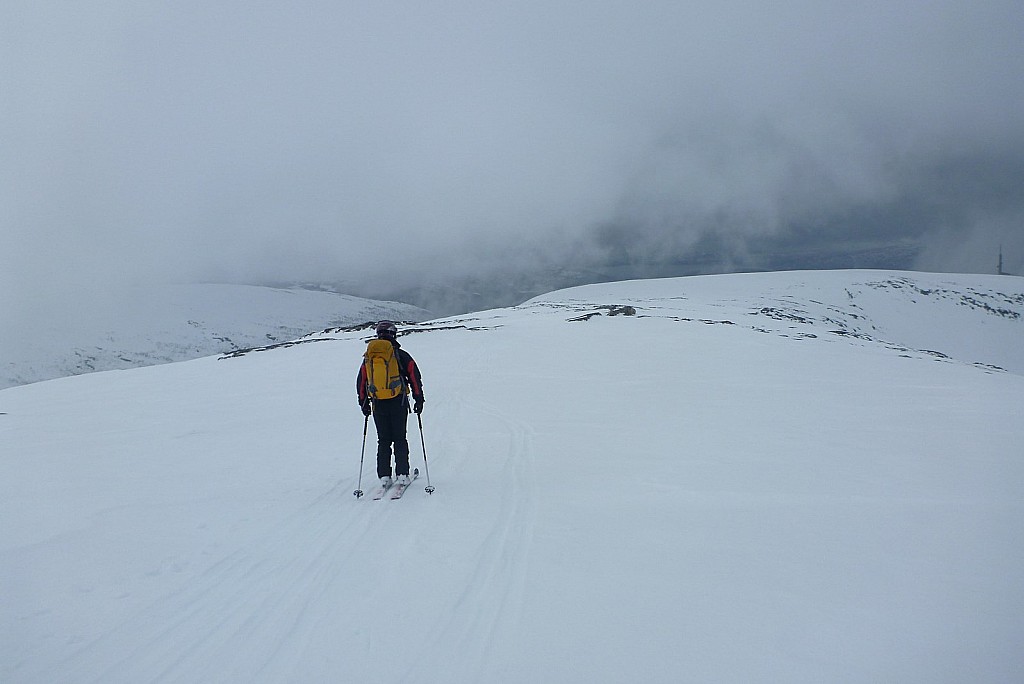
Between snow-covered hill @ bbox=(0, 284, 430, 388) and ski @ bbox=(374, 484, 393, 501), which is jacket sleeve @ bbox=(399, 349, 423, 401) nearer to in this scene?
ski @ bbox=(374, 484, 393, 501)

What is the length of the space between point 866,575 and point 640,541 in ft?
7.13

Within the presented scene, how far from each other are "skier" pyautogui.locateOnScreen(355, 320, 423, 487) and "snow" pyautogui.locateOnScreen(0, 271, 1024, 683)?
2.66ft

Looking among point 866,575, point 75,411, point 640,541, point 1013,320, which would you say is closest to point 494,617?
point 640,541

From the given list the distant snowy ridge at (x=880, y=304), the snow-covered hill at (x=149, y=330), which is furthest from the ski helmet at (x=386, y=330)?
the snow-covered hill at (x=149, y=330)

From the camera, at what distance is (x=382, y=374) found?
7.81 m

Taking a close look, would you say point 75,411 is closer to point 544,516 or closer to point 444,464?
point 444,464

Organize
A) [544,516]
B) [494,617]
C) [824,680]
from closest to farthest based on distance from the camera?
[824,680], [494,617], [544,516]

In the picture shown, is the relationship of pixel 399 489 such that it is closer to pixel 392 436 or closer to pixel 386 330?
pixel 392 436

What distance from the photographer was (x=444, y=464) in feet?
31.6

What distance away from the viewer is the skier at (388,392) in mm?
7812

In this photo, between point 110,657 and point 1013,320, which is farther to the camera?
point 1013,320

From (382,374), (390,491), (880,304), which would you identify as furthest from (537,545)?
(880,304)

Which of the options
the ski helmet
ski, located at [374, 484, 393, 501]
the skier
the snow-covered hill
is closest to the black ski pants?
the skier

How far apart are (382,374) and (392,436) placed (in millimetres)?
1076
